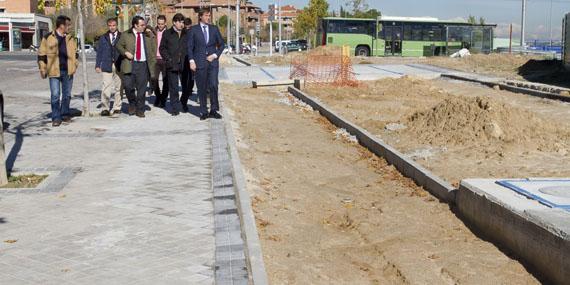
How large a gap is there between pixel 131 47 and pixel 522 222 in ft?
30.2

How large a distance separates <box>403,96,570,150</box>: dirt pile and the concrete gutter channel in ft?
8.19

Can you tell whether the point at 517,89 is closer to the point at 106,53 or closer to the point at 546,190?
the point at 106,53

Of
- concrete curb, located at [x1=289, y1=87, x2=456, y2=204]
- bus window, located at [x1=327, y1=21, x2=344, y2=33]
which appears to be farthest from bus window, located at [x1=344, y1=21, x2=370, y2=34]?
concrete curb, located at [x1=289, y1=87, x2=456, y2=204]

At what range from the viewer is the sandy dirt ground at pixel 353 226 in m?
5.84

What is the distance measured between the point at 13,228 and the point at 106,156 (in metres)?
3.54

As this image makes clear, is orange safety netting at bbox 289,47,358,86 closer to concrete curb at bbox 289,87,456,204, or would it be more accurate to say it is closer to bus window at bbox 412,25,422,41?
concrete curb at bbox 289,87,456,204


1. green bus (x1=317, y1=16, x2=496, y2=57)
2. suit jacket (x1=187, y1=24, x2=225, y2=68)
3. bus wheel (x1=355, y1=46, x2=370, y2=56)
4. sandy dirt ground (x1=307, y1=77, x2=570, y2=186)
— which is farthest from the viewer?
bus wheel (x1=355, y1=46, x2=370, y2=56)

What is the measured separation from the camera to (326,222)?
748 centimetres

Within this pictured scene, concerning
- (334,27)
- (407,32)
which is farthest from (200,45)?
(407,32)

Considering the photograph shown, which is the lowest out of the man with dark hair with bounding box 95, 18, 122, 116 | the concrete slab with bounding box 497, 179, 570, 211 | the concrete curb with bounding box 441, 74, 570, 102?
the concrete slab with bounding box 497, 179, 570, 211

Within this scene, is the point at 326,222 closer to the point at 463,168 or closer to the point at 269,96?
the point at 463,168

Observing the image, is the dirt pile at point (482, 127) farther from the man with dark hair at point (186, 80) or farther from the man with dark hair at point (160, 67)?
the man with dark hair at point (160, 67)

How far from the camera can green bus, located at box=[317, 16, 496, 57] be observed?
165 feet

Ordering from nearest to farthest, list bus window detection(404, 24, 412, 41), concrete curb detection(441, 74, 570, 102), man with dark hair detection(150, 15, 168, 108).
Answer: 1. man with dark hair detection(150, 15, 168, 108)
2. concrete curb detection(441, 74, 570, 102)
3. bus window detection(404, 24, 412, 41)
